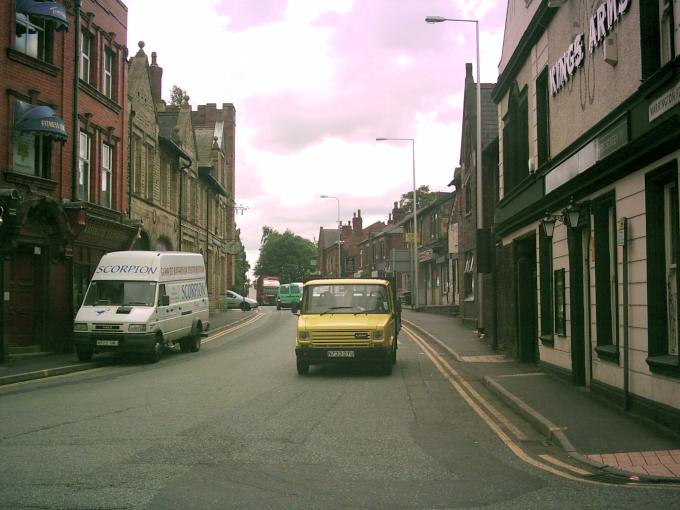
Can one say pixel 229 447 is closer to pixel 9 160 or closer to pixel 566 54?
pixel 566 54

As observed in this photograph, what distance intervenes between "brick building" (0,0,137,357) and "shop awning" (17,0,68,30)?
3 centimetres

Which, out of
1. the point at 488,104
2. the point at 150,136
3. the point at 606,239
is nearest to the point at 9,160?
the point at 150,136

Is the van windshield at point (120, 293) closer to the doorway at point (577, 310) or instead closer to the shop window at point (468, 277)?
the doorway at point (577, 310)

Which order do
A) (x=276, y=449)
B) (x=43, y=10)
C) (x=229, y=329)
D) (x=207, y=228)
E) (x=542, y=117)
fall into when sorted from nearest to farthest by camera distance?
(x=276, y=449) → (x=542, y=117) → (x=43, y=10) → (x=229, y=329) → (x=207, y=228)

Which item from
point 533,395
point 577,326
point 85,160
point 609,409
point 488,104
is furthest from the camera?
point 488,104

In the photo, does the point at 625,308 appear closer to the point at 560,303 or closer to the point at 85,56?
the point at 560,303

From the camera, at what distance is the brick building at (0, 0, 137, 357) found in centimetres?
1792

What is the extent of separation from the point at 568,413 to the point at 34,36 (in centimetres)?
1714

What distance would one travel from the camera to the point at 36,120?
18.1m

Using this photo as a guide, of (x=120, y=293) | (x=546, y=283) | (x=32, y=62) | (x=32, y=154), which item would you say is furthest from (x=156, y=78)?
(x=546, y=283)

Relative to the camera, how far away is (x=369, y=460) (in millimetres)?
7133

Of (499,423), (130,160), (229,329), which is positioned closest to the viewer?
(499,423)

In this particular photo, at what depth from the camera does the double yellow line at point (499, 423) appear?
22.3 ft

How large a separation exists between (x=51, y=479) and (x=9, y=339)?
13.8 m
